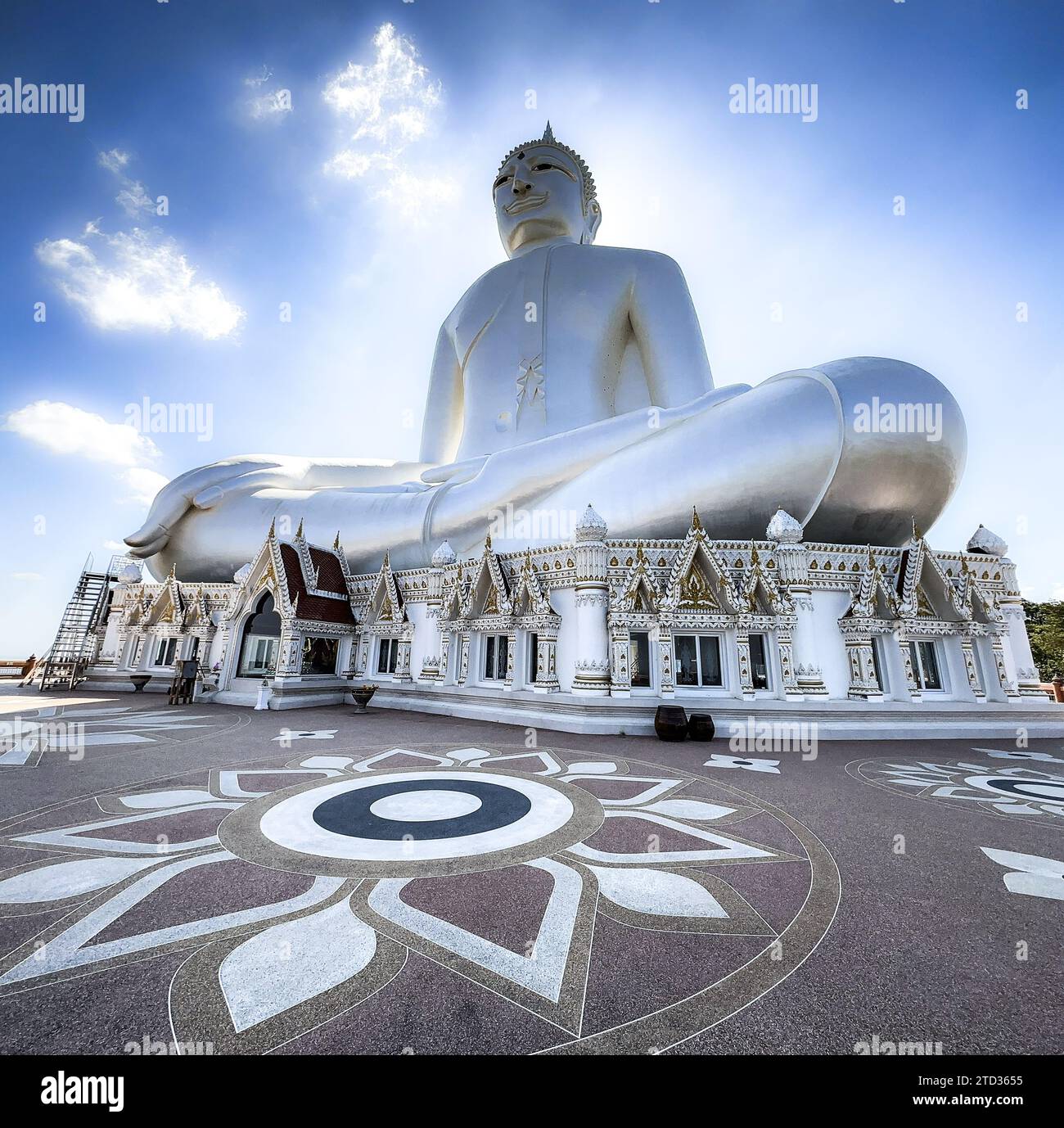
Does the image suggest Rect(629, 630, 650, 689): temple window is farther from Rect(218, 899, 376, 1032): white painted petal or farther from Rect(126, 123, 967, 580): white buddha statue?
Rect(218, 899, 376, 1032): white painted petal

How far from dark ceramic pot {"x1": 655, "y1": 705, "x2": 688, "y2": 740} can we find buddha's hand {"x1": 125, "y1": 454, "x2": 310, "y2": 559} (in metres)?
18.2

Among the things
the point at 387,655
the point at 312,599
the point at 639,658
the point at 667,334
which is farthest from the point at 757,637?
the point at 312,599

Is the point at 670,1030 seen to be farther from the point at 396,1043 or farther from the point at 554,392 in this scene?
the point at 554,392

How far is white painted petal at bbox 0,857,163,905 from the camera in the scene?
Result: 11.1ft

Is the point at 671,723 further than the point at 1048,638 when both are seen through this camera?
No

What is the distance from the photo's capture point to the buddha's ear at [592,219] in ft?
82.8

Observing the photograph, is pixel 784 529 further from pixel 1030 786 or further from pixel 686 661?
pixel 1030 786

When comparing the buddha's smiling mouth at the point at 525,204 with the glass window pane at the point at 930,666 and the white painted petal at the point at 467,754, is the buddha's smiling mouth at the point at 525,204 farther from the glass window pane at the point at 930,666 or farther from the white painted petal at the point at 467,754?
the white painted petal at the point at 467,754

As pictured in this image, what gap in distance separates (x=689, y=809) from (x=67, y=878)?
5512mm

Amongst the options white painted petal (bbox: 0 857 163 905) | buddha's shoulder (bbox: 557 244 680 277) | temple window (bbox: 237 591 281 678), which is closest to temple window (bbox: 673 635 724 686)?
white painted petal (bbox: 0 857 163 905)

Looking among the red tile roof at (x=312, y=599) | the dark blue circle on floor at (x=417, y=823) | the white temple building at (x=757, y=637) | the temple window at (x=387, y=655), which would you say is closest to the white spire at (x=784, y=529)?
the white temple building at (x=757, y=637)

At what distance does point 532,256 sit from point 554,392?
7070 mm

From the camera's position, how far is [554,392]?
21.0 metres

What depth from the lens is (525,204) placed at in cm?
2369
